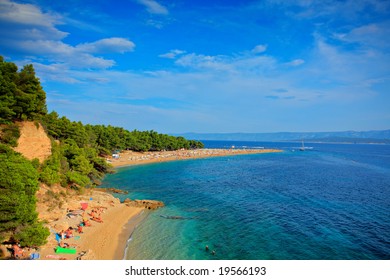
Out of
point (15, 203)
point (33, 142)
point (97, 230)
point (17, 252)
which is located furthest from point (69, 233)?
point (33, 142)

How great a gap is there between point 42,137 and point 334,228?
33.4 meters

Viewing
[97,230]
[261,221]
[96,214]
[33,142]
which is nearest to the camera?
[97,230]

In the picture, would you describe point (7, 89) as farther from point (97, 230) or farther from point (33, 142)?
point (97, 230)

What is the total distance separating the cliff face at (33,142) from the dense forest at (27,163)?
→ 740mm

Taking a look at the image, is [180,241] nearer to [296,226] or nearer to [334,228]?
[296,226]

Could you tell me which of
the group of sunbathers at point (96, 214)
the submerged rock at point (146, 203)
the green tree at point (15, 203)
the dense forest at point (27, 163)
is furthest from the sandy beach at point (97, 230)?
the green tree at point (15, 203)

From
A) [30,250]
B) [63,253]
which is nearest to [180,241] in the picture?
[63,253]

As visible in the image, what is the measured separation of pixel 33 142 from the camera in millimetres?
28266

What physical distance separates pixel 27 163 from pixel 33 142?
1143cm

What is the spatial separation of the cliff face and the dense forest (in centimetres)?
74

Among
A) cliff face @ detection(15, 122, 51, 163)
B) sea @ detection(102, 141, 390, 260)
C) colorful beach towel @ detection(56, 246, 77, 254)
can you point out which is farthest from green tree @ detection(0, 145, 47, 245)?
cliff face @ detection(15, 122, 51, 163)

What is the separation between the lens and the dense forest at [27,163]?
1484 centimetres

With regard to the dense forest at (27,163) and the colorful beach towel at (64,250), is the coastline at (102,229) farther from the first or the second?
the dense forest at (27,163)
